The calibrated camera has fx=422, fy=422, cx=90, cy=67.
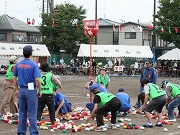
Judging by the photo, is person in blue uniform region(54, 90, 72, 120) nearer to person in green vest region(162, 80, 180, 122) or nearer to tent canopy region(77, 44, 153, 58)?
person in green vest region(162, 80, 180, 122)

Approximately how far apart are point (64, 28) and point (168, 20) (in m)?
13.5

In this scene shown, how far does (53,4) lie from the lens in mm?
56656

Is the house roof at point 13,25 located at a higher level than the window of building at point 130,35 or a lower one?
higher

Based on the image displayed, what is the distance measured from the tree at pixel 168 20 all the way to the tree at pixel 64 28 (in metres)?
10.5

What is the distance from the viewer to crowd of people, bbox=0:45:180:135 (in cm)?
916

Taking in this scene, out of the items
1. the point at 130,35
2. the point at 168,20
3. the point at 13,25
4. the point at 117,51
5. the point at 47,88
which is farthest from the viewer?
the point at 13,25

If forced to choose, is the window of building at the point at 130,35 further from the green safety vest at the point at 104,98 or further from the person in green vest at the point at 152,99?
the green safety vest at the point at 104,98

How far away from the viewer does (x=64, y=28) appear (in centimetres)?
5409

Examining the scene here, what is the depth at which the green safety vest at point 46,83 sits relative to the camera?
37.7 ft

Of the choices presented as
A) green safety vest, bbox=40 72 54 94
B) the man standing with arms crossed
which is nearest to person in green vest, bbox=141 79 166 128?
green safety vest, bbox=40 72 54 94

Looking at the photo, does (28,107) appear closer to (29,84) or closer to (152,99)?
(29,84)

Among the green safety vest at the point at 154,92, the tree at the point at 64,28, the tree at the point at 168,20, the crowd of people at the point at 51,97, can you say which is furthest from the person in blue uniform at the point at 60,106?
the tree at the point at 64,28

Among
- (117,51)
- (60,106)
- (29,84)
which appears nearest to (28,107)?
(29,84)

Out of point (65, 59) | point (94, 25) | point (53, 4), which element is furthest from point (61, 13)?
point (94, 25)
